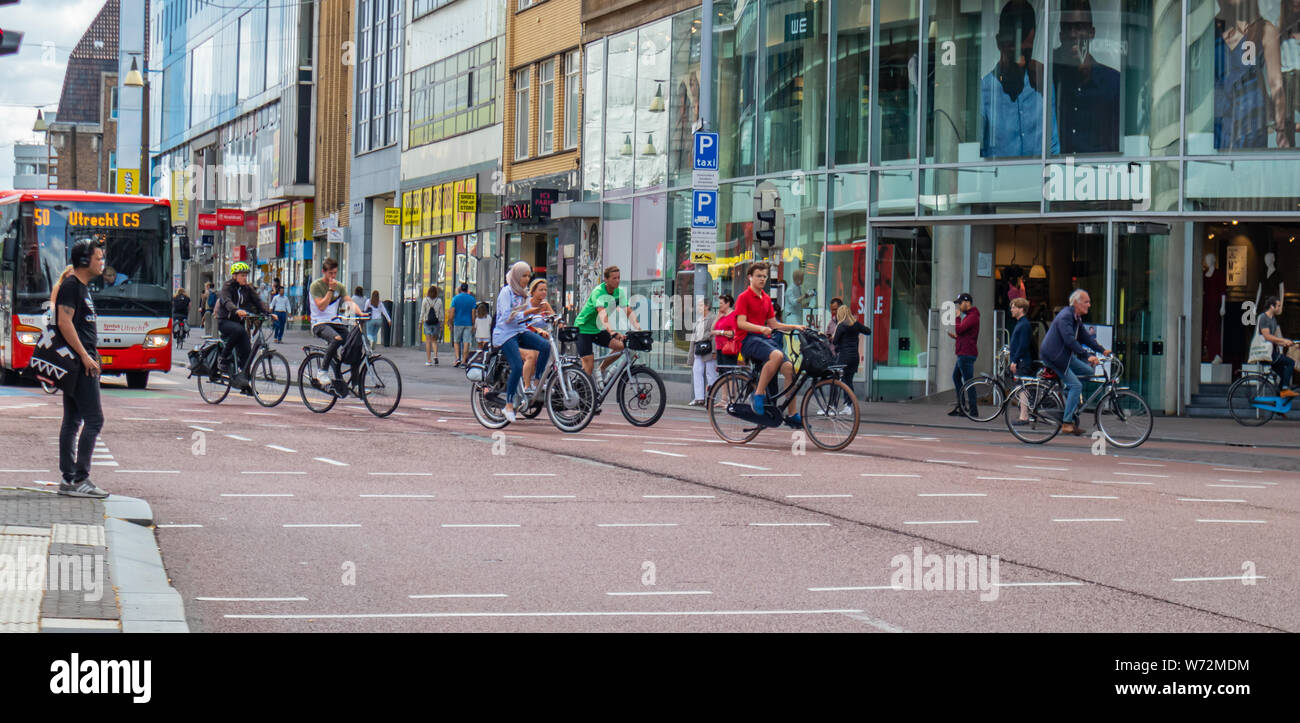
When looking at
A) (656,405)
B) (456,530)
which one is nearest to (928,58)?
(656,405)

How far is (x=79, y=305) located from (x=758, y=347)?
7.03m

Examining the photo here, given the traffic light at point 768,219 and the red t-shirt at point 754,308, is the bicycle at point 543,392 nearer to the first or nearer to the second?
the red t-shirt at point 754,308

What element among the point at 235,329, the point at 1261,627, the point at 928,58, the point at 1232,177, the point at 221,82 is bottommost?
the point at 1261,627

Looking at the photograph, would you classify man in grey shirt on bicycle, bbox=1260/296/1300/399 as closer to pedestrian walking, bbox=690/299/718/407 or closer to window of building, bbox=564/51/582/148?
pedestrian walking, bbox=690/299/718/407

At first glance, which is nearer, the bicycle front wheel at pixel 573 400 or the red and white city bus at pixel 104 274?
the bicycle front wheel at pixel 573 400

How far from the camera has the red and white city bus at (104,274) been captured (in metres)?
23.4

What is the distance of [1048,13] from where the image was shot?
79.9 feet

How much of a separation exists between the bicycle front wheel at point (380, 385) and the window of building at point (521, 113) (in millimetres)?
21600

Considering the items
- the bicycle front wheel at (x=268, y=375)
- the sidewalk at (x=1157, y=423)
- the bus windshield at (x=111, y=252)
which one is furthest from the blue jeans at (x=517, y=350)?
the bus windshield at (x=111, y=252)

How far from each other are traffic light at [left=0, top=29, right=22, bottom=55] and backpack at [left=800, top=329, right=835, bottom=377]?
792 centimetres

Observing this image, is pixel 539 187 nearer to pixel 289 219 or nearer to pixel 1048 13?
pixel 1048 13

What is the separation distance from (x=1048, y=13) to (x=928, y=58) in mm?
2056

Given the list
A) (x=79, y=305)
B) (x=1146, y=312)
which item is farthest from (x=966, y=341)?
(x=79, y=305)

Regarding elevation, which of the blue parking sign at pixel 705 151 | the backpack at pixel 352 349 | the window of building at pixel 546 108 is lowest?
the backpack at pixel 352 349
